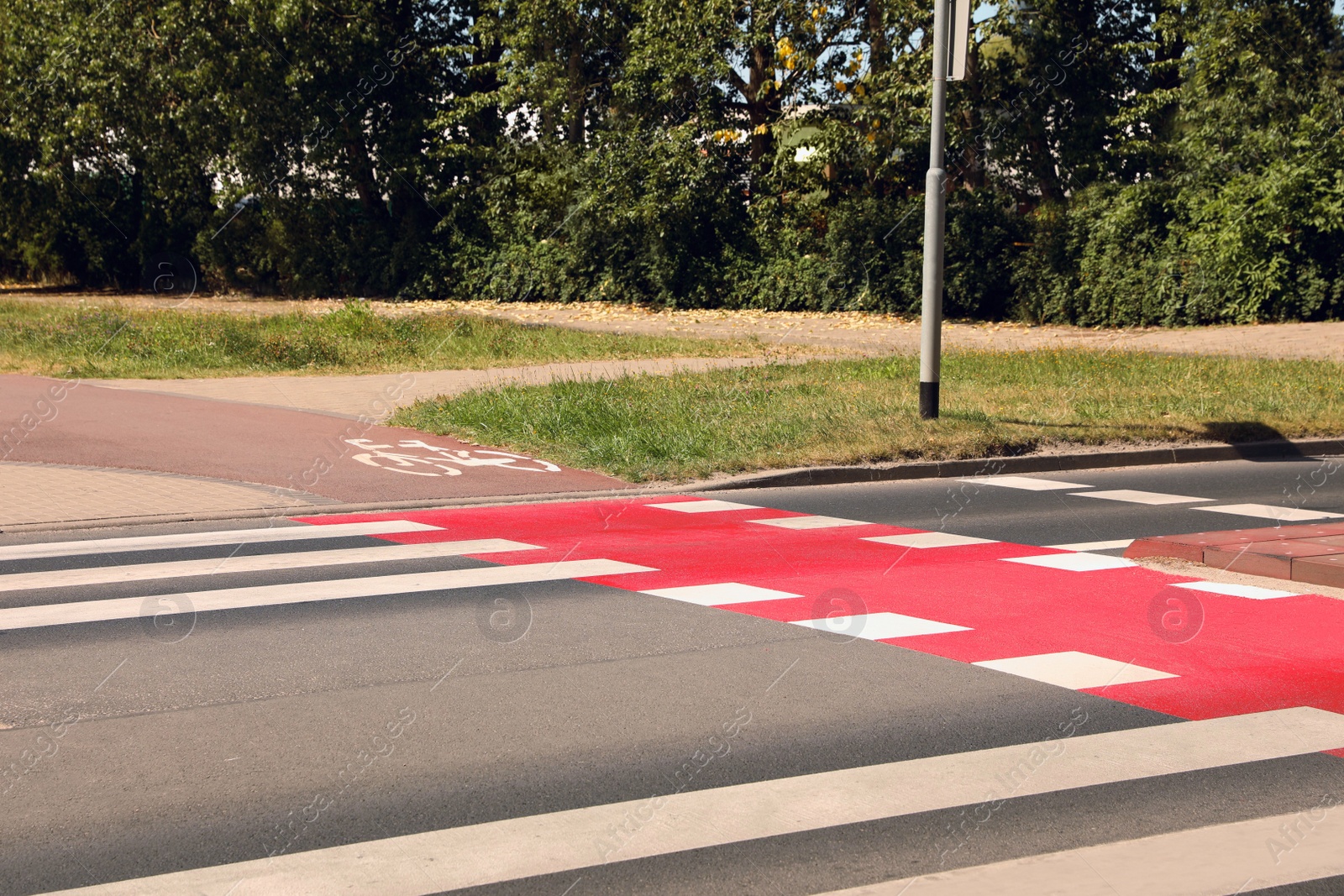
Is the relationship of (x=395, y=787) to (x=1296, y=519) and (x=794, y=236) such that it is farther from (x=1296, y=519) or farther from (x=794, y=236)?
(x=794, y=236)

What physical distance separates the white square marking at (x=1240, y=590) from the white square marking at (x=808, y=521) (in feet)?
9.34

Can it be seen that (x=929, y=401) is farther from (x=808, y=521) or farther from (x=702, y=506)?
(x=808, y=521)

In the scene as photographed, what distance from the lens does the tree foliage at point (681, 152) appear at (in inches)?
1025

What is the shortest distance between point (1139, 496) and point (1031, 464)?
169 cm

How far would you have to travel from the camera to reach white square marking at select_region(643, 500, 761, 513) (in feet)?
36.8

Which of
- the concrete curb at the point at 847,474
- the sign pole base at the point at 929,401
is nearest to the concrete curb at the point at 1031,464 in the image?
the concrete curb at the point at 847,474

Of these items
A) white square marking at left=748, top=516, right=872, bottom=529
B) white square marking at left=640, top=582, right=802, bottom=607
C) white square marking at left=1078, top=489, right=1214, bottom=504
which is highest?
white square marking at left=640, top=582, right=802, bottom=607

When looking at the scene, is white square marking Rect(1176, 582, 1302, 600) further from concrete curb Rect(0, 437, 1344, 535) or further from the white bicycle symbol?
the white bicycle symbol

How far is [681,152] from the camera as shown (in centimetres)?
3219

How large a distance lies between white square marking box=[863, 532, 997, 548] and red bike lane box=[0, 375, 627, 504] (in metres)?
3.10

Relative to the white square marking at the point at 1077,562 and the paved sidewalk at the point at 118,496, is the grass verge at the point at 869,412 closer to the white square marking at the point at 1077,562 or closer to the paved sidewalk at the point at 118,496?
the paved sidewalk at the point at 118,496

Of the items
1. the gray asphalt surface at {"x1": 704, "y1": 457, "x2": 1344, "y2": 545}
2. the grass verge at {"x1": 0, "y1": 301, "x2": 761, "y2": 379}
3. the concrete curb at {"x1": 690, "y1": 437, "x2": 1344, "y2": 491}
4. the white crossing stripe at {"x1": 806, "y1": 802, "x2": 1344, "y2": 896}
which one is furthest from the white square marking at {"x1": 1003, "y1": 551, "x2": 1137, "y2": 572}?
the grass verge at {"x1": 0, "y1": 301, "x2": 761, "y2": 379}

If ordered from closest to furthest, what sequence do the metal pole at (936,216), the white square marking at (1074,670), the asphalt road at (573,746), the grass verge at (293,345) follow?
the asphalt road at (573,746) < the white square marking at (1074,670) < the metal pole at (936,216) < the grass verge at (293,345)

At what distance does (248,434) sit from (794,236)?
19164mm
